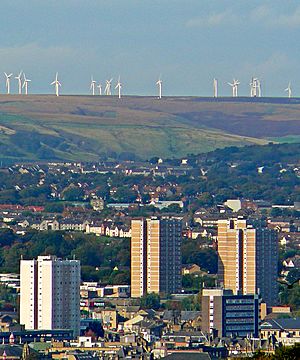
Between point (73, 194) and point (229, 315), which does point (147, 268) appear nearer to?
point (229, 315)

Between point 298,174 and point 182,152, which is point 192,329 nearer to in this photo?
point 298,174

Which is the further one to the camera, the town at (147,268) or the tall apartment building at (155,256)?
the tall apartment building at (155,256)

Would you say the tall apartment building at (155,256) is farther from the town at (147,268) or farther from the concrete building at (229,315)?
the concrete building at (229,315)

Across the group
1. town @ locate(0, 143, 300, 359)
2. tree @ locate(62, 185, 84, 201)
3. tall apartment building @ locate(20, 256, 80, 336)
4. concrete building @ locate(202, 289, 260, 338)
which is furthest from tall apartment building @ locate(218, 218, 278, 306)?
tree @ locate(62, 185, 84, 201)

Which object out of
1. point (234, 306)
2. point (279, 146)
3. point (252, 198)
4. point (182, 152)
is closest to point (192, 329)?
point (234, 306)

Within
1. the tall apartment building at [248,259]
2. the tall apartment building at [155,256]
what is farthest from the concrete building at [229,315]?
the tall apartment building at [155,256]
